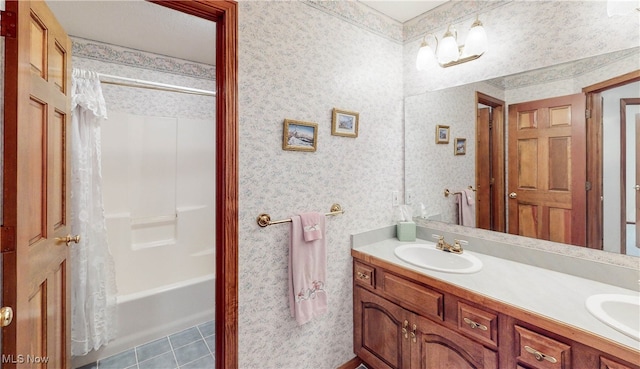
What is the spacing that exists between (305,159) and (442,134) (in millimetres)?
1038

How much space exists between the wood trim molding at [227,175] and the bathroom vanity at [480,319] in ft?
2.67

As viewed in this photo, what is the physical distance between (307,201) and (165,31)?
1.76m

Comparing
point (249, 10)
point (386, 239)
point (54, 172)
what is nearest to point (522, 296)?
point (386, 239)

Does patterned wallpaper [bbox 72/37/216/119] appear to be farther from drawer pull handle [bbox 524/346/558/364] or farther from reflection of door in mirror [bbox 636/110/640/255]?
reflection of door in mirror [bbox 636/110/640/255]

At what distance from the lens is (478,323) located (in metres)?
1.14

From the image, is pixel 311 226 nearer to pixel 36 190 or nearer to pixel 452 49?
pixel 36 190

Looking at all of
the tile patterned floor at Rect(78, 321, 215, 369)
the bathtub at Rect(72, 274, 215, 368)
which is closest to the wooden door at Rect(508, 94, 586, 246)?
the tile patterned floor at Rect(78, 321, 215, 369)

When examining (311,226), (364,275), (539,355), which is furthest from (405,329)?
(311,226)

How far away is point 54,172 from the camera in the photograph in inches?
47.8

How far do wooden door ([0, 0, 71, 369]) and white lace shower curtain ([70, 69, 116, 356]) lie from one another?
430mm

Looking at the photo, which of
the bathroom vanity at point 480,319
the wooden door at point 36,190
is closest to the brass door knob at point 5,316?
the wooden door at point 36,190

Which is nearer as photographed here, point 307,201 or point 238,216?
point 238,216

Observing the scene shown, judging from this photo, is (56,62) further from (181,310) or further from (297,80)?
(181,310)

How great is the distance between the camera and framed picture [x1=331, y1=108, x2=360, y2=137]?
1.65 meters
